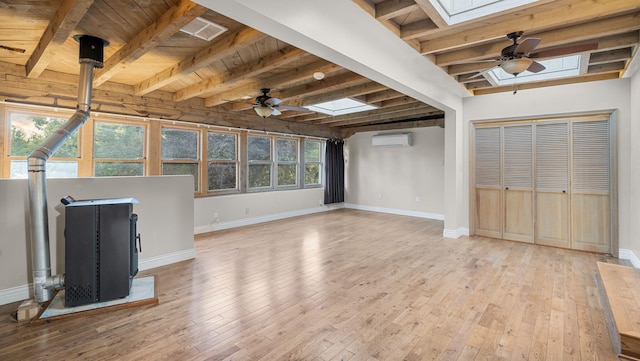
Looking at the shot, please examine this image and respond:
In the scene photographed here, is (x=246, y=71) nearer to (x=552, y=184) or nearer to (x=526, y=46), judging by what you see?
(x=526, y=46)

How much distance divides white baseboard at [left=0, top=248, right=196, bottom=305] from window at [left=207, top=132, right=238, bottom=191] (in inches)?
84.2

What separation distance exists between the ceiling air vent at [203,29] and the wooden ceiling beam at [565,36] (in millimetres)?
2556

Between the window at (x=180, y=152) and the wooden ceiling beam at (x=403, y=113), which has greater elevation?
the wooden ceiling beam at (x=403, y=113)

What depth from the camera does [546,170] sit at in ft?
15.4

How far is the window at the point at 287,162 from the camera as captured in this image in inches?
287

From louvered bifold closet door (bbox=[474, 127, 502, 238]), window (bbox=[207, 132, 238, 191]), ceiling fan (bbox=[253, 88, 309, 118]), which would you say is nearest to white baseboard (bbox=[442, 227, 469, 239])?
louvered bifold closet door (bbox=[474, 127, 502, 238])

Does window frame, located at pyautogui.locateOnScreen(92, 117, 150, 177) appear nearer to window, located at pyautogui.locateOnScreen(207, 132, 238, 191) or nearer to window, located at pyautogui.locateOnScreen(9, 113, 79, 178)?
window, located at pyautogui.locateOnScreen(9, 113, 79, 178)

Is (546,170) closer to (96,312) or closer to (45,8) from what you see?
(96,312)

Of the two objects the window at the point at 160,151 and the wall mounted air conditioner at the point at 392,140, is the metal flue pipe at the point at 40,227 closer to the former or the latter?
the window at the point at 160,151

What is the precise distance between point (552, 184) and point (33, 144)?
7.54 m

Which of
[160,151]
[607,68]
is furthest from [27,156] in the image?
[607,68]

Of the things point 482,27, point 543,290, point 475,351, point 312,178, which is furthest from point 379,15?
point 312,178

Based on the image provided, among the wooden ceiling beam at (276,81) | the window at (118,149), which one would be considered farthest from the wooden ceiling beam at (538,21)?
the window at (118,149)

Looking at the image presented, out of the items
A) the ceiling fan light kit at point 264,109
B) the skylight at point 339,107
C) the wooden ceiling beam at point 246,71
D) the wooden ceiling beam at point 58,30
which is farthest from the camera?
the skylight at point 339,107
